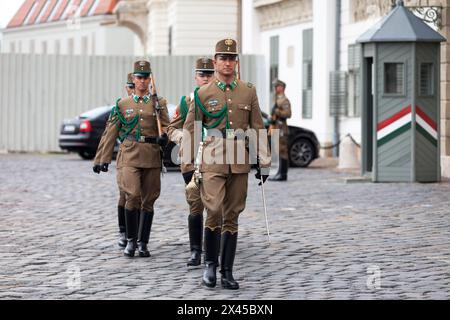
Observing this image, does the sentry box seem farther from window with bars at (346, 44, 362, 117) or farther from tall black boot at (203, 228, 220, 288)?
tall black boot at (203, 228, 220, 288)

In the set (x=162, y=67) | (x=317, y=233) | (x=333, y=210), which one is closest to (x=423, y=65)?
(x=333, y=210)

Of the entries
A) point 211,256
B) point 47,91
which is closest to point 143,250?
point 211,256

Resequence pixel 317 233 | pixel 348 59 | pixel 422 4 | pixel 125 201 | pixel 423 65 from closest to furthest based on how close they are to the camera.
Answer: pixel 125 201 → pixel 317 233 → pixel 423 65 → pixel 422 4 → pixel 348 59

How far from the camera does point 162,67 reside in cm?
3812

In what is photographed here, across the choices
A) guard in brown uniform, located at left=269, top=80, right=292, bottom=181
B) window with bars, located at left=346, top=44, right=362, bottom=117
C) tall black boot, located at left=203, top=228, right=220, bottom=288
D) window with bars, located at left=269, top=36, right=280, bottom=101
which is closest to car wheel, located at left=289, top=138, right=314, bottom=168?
window with bars, located at left=346, top=44, right=362, bottom=117

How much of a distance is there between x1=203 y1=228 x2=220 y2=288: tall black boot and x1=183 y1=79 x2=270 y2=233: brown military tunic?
65mm

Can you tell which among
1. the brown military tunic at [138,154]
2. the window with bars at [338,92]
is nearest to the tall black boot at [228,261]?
the brown military tunic at [138,154]

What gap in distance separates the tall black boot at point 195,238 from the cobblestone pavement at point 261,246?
0.72ft

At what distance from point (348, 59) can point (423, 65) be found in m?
9.73

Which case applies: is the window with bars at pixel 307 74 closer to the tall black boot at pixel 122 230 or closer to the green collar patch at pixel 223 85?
the tall black boot at pixel 122 230

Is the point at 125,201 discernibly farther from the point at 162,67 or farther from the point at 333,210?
the point at 162,67

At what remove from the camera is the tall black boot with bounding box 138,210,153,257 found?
523 inches

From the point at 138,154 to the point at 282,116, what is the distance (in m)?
12.0

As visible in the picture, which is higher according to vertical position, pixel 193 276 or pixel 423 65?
pixel 423 65
